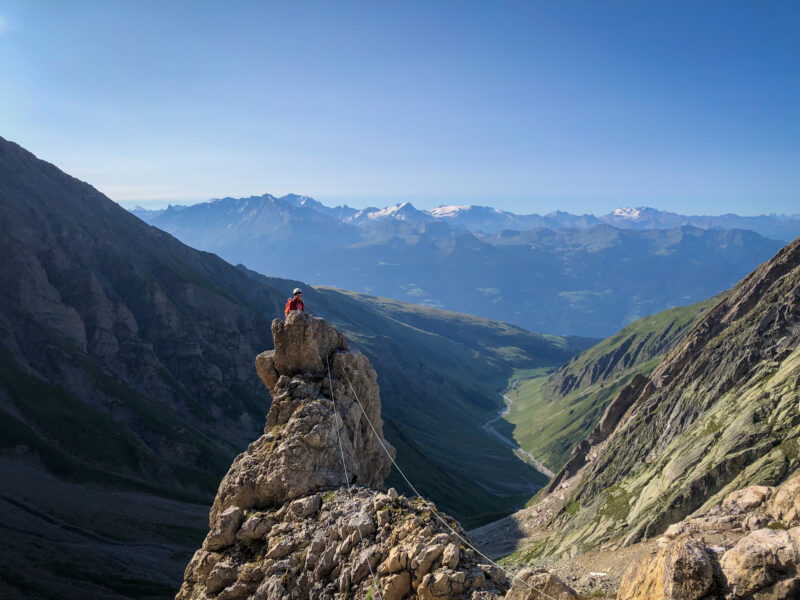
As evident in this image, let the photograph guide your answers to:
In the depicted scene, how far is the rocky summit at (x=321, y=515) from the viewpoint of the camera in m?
20.6

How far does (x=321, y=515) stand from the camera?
2720cm

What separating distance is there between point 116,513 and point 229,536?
87983 mm

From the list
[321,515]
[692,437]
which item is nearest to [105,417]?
[321,515]

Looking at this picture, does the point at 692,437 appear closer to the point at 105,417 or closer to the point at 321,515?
the point at 321,515

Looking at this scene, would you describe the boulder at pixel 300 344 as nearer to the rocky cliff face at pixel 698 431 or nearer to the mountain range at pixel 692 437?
the mountain range at pixel 692 437

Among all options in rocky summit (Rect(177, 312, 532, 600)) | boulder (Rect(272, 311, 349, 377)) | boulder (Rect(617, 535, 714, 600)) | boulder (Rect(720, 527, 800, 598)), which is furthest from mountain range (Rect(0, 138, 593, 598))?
boulder (Rect(720, 527, 800, 598))

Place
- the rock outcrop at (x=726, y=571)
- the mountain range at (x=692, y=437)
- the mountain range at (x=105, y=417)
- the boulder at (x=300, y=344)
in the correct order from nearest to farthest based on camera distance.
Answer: the rock outcrop at (x=726, y=571) → the boulder at (x=300, y=344) → the mountain range at (x=692, y=437) → the mountain range at (x=105, y=417)

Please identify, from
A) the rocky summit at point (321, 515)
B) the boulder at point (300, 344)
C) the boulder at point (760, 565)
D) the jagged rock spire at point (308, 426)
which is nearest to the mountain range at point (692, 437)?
the jagged rock spire at point (308, 426)

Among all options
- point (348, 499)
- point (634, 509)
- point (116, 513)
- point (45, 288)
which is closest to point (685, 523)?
point (348, 499)

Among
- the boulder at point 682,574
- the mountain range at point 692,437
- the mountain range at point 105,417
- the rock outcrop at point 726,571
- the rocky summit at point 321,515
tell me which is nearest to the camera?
the rock outcrop at point 726,571

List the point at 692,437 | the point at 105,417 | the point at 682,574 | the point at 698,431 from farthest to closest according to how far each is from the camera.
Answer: the point at 105,417 < the point at 698,431 < the point at 692,437 < the point at 682,574

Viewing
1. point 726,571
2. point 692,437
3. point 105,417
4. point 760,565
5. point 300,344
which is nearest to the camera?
point 760,565

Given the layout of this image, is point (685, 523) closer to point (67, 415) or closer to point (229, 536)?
point (229, 536)

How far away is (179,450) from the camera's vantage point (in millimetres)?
139250
